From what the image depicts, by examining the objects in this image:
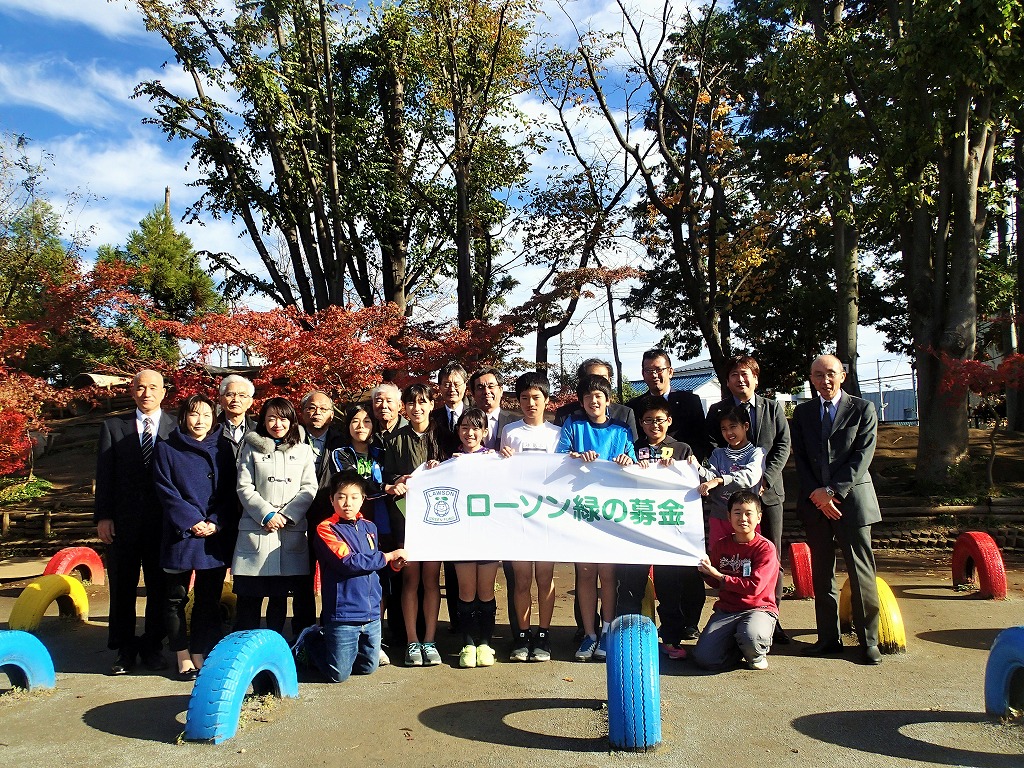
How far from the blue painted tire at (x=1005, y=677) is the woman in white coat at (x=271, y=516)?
3697mm

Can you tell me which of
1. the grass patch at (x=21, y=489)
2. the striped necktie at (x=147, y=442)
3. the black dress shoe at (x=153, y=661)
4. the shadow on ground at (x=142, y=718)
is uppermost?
the striped necktie at (x=147, y=442)

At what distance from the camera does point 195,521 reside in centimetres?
450

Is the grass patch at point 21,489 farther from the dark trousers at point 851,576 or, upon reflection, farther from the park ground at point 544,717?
the dark trousers at point 851,576

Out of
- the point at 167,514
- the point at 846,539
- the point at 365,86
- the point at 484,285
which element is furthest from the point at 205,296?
the point at 846,539

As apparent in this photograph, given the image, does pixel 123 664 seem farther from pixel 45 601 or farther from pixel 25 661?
pixel 45 601

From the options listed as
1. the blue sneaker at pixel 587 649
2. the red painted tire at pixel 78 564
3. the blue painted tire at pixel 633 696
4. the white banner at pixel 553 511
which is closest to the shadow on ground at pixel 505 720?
the blue painted tire at pixel 633 696

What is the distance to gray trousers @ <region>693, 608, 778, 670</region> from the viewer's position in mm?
4516

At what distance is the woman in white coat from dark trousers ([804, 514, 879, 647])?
125 inches

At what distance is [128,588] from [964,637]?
18.0 ft

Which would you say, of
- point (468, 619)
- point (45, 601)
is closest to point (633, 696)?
point (468, 619)

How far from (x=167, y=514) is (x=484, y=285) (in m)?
10.4

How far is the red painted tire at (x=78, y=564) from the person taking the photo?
6.97 meters

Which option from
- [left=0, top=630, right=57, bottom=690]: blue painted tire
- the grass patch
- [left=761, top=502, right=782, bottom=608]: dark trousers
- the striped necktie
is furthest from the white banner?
the grass patch

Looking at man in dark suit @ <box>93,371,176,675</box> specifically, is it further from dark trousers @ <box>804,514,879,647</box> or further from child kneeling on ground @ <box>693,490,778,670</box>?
dark trousers @ <box>804,514,879,647</box>
